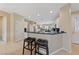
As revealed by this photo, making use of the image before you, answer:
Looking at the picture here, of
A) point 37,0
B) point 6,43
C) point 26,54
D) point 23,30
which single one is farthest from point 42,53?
point 37,0

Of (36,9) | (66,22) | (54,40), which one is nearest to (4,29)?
(36,9)

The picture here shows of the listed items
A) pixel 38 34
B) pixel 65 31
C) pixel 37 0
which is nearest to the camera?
pixel 37 0

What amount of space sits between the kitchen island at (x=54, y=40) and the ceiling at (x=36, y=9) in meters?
0.34

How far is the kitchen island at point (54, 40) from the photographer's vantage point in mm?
2365

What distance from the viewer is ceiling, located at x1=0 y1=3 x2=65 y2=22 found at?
7.30 feet

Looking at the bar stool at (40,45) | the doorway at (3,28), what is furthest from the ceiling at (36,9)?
the bar stool at (40,45)

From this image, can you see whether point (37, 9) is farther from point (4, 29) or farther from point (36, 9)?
point (4, 29)

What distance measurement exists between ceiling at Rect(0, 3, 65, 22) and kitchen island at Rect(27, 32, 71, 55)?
0.34 m

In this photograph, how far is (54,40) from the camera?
2.45 metres

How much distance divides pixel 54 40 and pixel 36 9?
0.83 metres

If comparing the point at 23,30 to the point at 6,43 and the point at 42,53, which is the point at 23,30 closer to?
the point at 6,43

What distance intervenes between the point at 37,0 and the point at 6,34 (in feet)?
3.24
